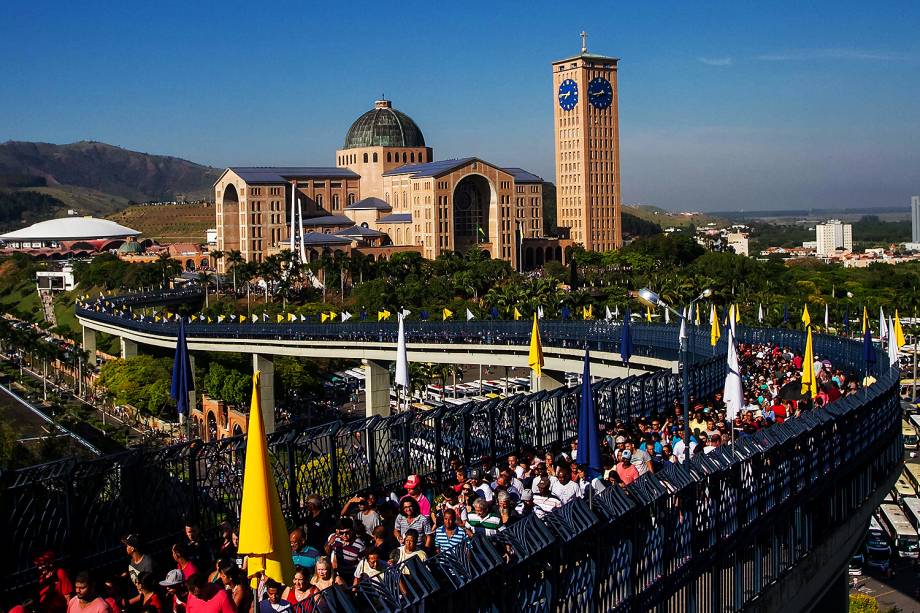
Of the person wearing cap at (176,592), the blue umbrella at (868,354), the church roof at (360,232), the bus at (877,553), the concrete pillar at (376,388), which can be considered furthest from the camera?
the church roof at (360,232)

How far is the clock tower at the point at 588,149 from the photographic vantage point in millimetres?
136750

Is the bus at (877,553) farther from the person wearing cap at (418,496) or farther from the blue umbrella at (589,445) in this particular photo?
the person wearing cap at (418,496)

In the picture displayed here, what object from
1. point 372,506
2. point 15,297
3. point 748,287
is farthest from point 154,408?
point 15,297

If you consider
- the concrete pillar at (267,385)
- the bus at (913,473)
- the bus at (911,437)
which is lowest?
the bus at (913,473)

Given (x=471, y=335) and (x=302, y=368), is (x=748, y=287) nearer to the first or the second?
(x=302, y=368)

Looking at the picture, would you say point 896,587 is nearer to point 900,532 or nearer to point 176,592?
point 900,532

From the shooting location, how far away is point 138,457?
16.9 metres

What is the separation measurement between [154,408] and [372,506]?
2096 inches

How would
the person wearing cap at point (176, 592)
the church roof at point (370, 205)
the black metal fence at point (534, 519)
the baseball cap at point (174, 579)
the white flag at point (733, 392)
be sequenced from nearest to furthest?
the person wearing cap at point (176, 592) → the black metal fence at point (534, 519) → the baseball cap at point (174, 579) → the white flag at point (733, 392) → the church roof at point (370, 205)

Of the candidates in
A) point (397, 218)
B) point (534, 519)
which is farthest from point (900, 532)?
point (397, 218)

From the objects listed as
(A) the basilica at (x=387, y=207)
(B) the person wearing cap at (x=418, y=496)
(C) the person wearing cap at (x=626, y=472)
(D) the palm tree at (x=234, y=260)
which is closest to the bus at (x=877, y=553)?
(C) the person wearing cap at (x=626, y=472)

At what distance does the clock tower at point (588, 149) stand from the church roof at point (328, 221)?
91.1 feet

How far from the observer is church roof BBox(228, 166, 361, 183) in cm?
12481

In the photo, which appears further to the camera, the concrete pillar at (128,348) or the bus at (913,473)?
the concrete pillar at (128,348)
